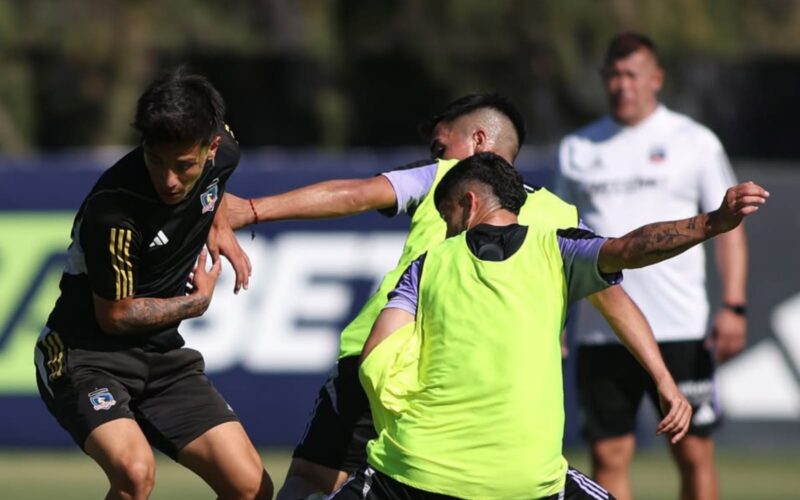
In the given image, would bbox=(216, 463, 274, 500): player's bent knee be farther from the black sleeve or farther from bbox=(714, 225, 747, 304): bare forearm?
bbox=(714, 225, 747, 304): bare forearm

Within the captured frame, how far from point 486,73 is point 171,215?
12800 millimetres

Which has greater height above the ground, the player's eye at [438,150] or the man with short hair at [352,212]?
Result: the player's eye at [438,150]


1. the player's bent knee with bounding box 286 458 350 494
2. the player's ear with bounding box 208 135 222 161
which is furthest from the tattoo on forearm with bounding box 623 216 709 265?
the player's bent knee with bounding box 286 458 350 494

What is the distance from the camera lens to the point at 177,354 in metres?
6.66

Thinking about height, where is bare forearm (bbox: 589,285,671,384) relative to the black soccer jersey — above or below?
below

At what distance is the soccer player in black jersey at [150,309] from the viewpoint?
5953 millimetres

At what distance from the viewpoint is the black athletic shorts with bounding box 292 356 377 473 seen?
6.48 meters

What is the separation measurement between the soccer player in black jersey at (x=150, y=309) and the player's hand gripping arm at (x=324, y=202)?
17 cm

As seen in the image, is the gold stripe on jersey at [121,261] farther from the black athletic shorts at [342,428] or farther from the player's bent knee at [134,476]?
the black athletic shorts at [342,428]

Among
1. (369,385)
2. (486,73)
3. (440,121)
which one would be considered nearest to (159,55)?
(486,73)

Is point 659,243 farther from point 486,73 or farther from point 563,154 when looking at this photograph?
point 486,73

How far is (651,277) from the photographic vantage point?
8.16 metres

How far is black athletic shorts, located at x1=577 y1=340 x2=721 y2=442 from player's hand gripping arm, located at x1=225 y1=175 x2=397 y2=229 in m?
2.16

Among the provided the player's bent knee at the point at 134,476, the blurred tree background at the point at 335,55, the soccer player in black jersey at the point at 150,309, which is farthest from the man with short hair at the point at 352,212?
the blurred tree background at the point at 335,55
